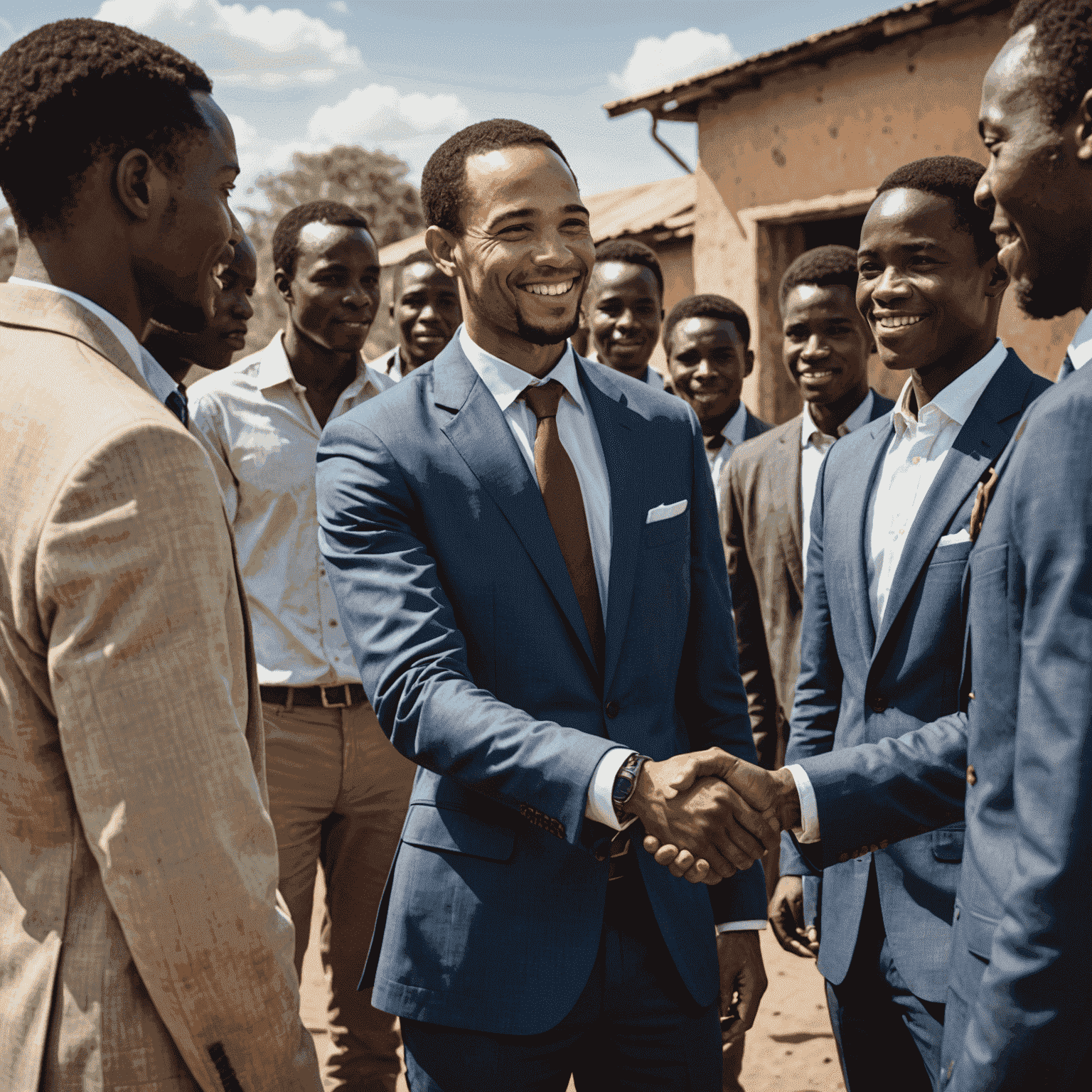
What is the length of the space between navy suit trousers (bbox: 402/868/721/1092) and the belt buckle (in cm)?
148

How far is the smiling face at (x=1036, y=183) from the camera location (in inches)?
65.2

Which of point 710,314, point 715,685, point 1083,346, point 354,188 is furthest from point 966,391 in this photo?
point 354,188

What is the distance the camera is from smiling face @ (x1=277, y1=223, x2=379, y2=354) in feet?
13.2

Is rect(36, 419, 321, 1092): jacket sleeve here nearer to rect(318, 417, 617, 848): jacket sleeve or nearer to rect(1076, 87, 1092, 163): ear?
rect(318, 417, 617, 848): jacket sleeve

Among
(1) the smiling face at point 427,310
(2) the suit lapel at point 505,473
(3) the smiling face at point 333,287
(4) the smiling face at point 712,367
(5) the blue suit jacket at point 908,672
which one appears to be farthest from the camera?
(4) the smiling face at point 712,367

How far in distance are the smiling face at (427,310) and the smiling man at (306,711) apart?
165 cm

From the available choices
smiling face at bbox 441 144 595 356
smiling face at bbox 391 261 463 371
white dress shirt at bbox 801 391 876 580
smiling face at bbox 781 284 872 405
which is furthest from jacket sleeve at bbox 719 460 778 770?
smiling face at bbox 441 144 595 356

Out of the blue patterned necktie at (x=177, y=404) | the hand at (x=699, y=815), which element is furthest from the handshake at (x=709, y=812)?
the blue patterned necktie at (x=177, y=404)

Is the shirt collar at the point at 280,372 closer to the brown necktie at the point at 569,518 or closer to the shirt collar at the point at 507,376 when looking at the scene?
the shirt collar at the point at 507,376

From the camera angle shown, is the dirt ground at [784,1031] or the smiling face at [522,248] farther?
the dirt ground at [784,1031]

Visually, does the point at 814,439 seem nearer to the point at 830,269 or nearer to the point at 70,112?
the point at 830,269

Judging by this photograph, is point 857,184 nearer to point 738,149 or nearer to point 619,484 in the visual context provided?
point 738,149

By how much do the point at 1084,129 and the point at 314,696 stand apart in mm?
2732

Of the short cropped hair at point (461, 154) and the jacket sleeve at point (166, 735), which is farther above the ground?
the short cropped hair at point (461, 154)
